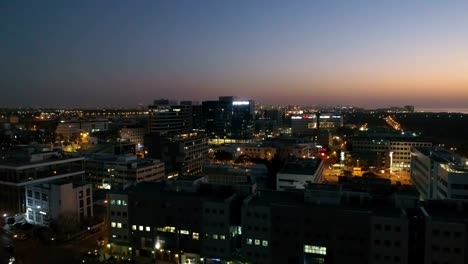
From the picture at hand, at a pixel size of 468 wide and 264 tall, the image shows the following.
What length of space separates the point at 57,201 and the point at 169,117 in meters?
39.5

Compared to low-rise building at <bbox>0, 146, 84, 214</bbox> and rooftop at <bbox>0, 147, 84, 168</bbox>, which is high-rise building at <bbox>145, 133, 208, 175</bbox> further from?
rooftop at <bbox>0, 147, 84, 168</bbox>

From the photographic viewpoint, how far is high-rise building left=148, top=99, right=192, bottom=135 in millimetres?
57469

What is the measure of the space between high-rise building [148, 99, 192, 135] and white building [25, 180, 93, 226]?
1274 inches

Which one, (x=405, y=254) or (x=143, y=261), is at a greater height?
(x=405, y=254)

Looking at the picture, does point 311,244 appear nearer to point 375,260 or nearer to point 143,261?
point 375,260

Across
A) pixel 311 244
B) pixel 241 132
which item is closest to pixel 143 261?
pixel 311 244

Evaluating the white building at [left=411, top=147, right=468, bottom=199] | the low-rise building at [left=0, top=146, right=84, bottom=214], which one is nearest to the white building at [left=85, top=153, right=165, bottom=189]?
the low-rise building at [left=0, top=146, right=84, bottom=214]

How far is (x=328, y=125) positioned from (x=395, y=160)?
4580cm

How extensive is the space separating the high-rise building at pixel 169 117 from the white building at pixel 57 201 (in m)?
32.4

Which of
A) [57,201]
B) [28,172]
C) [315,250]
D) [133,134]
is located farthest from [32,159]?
[133,134]

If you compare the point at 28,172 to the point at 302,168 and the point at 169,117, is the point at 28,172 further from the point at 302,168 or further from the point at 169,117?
the point at 169,117

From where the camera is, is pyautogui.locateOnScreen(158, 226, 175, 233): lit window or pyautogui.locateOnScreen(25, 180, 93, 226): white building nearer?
pyautogui.locateOnScreen(158, 226, 175, 233): lit window

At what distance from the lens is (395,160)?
133 feet

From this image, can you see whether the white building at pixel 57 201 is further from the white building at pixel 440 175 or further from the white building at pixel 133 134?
the white building at pixel 133 134
